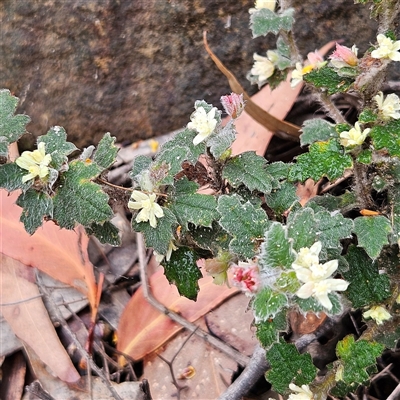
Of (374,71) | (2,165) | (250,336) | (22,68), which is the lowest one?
(250,336)

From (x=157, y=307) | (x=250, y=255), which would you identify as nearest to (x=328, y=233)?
(x=250, y=255)

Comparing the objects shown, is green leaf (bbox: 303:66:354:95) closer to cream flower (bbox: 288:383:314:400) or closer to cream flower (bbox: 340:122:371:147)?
cream flower (bbox: 340:122:371:147)

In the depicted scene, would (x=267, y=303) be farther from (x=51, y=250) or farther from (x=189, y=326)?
(x=51, y=250)

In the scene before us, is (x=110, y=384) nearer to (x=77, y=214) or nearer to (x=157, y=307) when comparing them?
(x=157, y=307)

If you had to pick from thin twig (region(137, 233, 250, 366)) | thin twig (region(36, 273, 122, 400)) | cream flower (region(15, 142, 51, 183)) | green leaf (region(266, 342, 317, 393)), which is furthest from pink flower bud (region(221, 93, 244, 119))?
thin twig (region(36, 273, 122, 400))

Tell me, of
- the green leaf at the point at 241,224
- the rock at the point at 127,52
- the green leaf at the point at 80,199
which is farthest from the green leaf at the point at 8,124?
the rock at the point at 127,52
